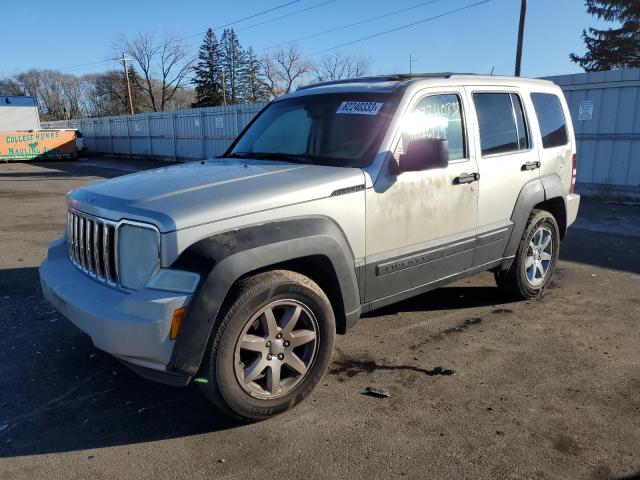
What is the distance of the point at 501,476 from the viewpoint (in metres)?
2.55

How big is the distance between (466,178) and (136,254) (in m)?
Result: 2.49

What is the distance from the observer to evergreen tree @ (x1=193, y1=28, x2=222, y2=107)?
65812mm

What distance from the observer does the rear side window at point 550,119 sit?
490 centimetres

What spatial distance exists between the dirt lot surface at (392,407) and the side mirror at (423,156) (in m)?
1.42

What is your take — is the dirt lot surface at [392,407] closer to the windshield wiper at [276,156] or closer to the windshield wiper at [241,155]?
the windshield wiper at [276,156]

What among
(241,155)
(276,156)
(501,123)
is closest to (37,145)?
(241,155)

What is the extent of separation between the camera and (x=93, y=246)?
10.0 ft

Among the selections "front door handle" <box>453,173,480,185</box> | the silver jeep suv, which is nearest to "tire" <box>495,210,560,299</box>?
the silver jeep suv

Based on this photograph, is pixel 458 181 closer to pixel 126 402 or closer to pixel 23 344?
pixel 126 402

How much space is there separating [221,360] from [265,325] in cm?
32

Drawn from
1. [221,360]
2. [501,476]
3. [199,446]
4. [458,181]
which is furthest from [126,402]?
[458,181]

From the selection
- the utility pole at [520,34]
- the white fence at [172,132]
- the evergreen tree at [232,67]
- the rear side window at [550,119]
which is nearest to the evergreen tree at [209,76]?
the evergreen tree at [232,67]

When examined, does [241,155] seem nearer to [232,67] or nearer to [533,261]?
[533,261]

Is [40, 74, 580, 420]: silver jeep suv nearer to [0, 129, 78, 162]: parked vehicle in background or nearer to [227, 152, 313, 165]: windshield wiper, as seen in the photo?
[227, 152, 313, 165]: windshield wiper
